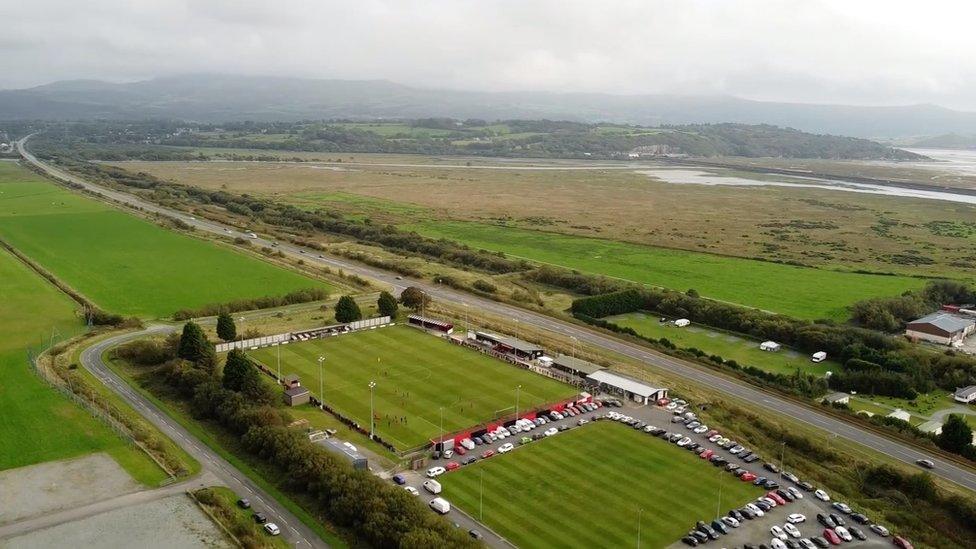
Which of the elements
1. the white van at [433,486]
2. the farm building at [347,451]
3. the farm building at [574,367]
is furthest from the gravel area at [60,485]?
the farm building at [574,367]

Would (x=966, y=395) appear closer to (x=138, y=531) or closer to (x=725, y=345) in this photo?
(x=725, y=345)

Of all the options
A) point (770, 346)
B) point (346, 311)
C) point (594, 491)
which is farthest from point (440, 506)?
point (770, 346)

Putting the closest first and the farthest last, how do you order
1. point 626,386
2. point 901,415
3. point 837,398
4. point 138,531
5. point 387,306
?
point 138,531 < point 901,415 < point 837,398 < point 626,386 < point 387,306

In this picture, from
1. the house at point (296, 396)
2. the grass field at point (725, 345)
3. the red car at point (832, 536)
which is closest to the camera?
the red car at point (832, 536)

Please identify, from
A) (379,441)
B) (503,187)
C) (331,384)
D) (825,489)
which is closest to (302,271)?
(331,384)

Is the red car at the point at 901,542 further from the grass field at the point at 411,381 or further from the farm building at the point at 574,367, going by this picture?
the farm building at the point at 574,367

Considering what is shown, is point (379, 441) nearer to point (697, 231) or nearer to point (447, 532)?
point (447, 532)
